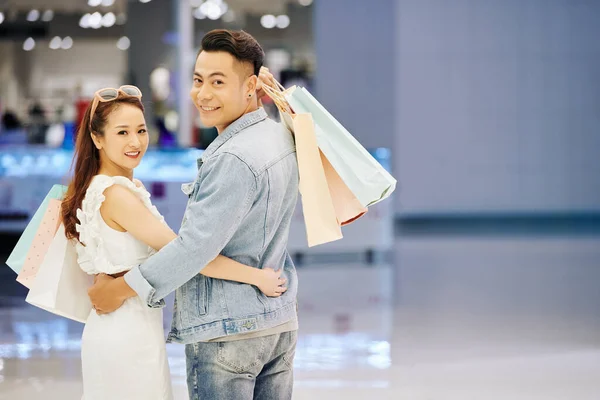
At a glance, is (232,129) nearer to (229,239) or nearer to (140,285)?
(229,239)

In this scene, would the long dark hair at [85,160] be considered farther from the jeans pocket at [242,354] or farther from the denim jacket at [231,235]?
the jeans pocket at [242,354]

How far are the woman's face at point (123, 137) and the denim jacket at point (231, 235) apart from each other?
0.77 ft

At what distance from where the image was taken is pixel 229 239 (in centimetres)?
192

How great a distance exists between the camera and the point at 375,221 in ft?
28.2

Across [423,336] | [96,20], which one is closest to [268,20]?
[96,20]

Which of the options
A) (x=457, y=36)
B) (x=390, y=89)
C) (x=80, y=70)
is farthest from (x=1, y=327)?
(x=457, y=36)

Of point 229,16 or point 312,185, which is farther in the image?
point 229,16

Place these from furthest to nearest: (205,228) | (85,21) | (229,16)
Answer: (229,16) → (85,21) → (205,228)

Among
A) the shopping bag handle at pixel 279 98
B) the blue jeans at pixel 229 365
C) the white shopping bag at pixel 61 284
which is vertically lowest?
the blue jeans at pixel 229 365

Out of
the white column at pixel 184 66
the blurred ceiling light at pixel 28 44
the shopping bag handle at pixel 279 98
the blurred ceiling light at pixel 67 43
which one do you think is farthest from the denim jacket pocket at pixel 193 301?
the blurred ceiling light at pixel 28 44

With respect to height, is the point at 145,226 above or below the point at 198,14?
below

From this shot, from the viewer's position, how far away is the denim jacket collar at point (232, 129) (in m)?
1.99

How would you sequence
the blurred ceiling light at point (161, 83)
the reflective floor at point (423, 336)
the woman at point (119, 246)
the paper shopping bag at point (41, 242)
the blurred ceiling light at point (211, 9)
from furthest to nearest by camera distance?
the blurred ceiling light at point (211, 9), the blurred ceiling light at point (161, 83), the reflective floor at point (423, 336), the paper shopping bag at point (41, 242), the woman at point (119, 246)

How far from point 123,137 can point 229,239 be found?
45cm
